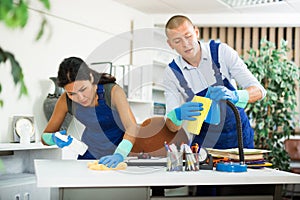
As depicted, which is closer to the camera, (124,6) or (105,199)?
(105,199)

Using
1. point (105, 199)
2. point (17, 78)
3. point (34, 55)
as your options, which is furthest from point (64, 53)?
point (17, 78)

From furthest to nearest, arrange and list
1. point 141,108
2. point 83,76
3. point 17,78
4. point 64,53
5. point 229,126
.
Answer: point 141,108 < point 64,53 < point 229,126 < point 83,76 < point 17,78

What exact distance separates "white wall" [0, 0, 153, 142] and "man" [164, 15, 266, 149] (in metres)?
1.59

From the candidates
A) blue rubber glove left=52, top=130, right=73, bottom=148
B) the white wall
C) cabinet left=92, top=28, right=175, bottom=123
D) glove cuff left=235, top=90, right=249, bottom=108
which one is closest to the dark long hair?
blue rubber glove left=52, top=130, right=73, bottom=148

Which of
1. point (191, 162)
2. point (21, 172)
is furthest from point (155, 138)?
point (21, 172)

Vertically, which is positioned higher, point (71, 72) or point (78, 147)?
point (71, 72)

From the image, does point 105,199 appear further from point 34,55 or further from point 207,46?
point 34,55

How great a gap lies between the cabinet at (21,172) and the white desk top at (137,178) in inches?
64.5

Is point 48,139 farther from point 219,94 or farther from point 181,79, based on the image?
point 219,94

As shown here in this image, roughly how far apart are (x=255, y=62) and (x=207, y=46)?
2889 mm

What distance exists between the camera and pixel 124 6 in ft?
18.1

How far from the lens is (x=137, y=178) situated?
66.4 inches

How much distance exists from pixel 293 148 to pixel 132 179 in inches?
187

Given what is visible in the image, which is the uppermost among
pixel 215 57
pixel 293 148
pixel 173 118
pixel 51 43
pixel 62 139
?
pixel 51 43
